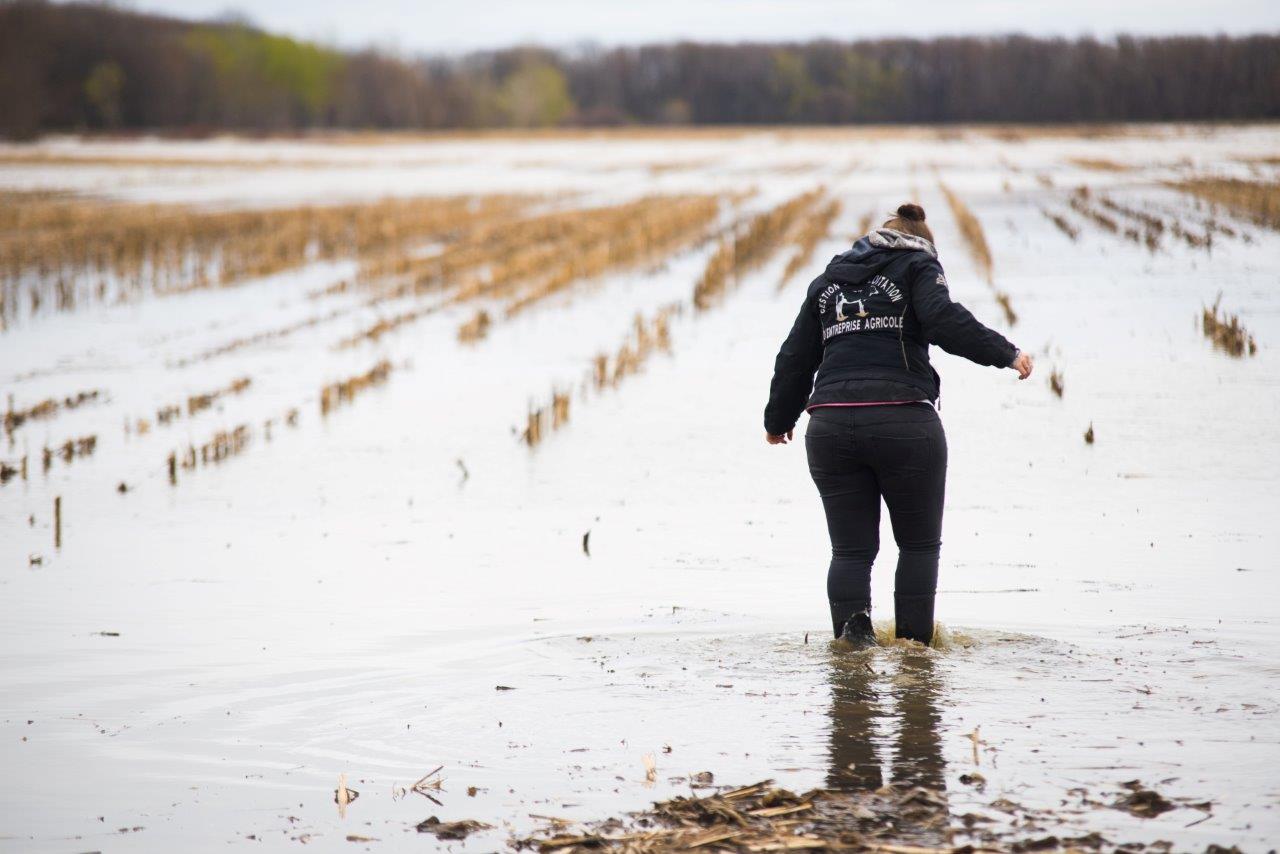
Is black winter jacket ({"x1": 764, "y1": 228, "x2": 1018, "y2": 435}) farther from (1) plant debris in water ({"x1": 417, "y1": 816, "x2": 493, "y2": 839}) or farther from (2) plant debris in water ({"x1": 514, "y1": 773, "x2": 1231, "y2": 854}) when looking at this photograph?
(1) plant debris in water ({"x1": 417, "y1": 816, "x2": 493, "y2": 839})

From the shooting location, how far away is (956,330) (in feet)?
16.9

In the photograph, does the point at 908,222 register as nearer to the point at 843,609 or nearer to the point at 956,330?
the point at 956,330

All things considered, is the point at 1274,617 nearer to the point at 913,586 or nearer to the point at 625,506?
the point at 913,586

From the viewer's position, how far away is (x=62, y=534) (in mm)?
8008

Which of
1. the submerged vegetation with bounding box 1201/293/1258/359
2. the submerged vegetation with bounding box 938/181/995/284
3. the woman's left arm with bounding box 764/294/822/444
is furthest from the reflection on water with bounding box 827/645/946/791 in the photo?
the submerged vegetation with bounding box 938/181/995/284

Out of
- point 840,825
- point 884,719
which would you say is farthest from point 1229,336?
point 840,825

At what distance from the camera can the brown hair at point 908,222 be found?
5352mm

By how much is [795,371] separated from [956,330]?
0.69 m

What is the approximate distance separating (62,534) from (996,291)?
1197 centimetres

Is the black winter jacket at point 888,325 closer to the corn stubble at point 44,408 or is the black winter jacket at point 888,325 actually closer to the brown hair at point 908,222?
the brown hair at point 908,222

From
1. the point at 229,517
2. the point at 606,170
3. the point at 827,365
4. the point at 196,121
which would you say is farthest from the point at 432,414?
the point at 196,121

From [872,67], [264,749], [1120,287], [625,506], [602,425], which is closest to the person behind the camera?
[264,749]

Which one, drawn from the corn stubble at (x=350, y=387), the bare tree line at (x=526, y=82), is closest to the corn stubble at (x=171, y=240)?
the corn stubble at (x=350, y=387)

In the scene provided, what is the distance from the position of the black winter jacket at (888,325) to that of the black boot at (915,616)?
2.48 ft
